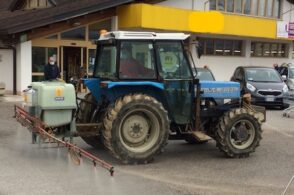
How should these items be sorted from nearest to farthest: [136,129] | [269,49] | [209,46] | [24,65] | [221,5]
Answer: [136,129], [24,65], [221,5], [209,46], [269,49]

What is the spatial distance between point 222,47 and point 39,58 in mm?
12157

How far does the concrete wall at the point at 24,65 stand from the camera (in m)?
21.2

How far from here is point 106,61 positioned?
9.34m

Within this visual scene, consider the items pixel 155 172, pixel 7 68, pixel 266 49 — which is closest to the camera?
pixel 155 172

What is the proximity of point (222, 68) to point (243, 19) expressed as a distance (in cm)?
347


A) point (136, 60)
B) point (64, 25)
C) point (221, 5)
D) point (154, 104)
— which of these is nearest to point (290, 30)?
point (221, 5)

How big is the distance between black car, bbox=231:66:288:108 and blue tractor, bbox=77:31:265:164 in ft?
29.6

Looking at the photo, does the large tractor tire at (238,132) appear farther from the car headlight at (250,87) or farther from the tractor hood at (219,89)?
the car headlight at (250,87)

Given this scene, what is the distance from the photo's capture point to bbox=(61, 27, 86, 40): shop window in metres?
23.2

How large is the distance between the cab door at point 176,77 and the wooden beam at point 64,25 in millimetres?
13585

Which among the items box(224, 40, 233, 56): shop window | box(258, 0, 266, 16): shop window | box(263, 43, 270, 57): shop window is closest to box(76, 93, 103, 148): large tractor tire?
box(224, 40, 233, 56): shop window

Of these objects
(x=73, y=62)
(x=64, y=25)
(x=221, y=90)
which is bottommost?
(x=221, y=90)

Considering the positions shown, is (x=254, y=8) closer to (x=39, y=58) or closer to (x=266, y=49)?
(x=266, y=49)

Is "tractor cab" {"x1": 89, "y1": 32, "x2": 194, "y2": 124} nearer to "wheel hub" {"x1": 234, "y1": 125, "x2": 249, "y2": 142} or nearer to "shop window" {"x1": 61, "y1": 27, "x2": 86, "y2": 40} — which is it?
"wheel hub" {"x1": 234, "y1": 125, "x2": 249, "y2": 142}
